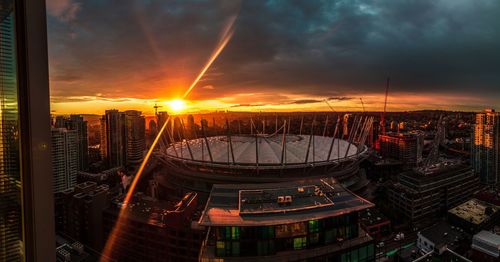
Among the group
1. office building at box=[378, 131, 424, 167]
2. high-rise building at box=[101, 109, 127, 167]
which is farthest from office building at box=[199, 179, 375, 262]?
office building at box=[378, 131, 424, 167]

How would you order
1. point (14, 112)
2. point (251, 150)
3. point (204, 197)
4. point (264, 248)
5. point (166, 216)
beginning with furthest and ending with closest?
point (251, 150), point (204, 197), point (166, 216), point (264, 248), point (14, 112)

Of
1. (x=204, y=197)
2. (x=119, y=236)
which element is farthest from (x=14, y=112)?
(x=204, y=197)

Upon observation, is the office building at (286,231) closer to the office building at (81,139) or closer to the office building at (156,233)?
the office building at (156,233)

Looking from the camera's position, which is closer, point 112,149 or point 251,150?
point 251,150

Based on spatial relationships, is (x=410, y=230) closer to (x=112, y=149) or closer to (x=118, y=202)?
(x=118, y=202)

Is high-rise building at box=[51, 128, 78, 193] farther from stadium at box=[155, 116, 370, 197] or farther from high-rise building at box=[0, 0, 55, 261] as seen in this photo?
high-rise building at box=[0, 0, 55, 261]

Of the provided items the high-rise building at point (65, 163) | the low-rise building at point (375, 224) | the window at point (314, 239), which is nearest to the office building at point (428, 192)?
the low-rise building at point (375, 224)
